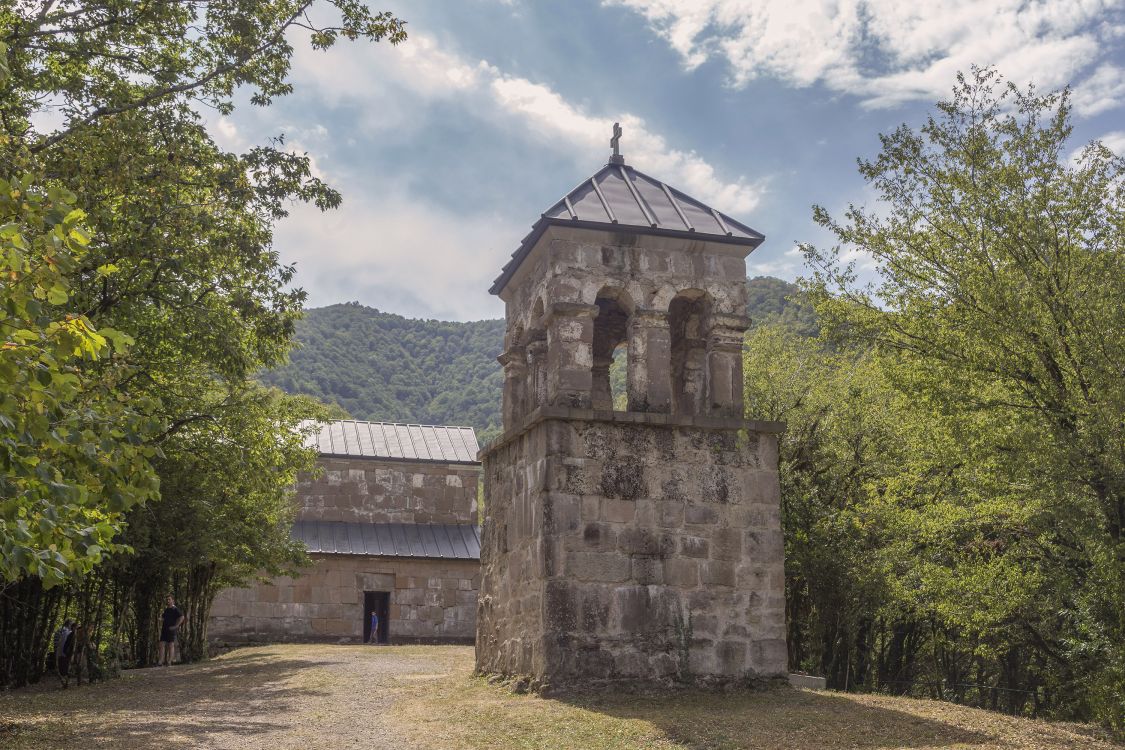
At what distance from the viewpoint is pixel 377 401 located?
91.8 meters

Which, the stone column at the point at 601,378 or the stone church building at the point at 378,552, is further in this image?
the stone church building at the point at 378,552

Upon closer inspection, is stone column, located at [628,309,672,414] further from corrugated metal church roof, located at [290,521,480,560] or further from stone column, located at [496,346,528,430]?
corrugated metal church roof, located at [290,521,480,560]

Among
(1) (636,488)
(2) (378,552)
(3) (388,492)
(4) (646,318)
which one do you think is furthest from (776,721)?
(3) (388,492)

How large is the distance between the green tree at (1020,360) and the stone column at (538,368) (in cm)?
438

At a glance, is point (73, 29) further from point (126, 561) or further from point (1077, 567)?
point (1077, 567)

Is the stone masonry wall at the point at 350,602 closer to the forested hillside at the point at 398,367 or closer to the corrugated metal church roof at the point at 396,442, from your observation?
the corrugated metal church roof at the point at 396,442

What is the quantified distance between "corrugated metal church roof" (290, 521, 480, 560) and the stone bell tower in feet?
53.7

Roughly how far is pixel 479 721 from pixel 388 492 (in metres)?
22.0

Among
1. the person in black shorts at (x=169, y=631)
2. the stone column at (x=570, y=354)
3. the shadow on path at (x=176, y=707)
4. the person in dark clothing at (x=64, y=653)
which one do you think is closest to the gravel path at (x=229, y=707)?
the shadow on path at (x=176, y=707)

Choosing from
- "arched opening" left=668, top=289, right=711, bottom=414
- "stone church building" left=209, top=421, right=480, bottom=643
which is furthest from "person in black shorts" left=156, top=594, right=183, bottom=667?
"arched opening" left=668, top=289, right=711, bottom=414

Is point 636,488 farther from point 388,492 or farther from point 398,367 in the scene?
point 398,367

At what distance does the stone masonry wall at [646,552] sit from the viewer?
11.2 meters

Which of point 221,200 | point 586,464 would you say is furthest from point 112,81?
point 586,464

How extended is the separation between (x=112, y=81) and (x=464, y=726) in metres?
9.36
